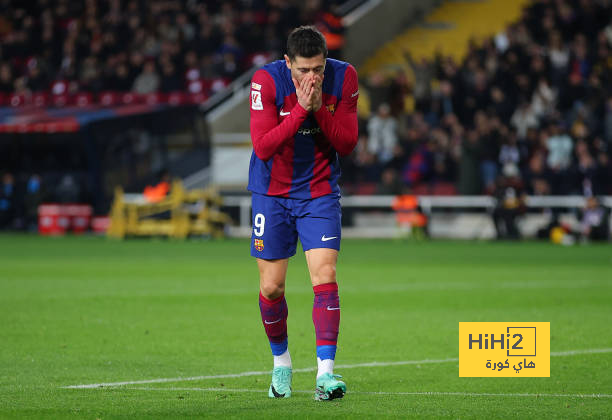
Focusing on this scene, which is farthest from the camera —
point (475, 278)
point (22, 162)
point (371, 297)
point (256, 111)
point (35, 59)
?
point (35, 59)

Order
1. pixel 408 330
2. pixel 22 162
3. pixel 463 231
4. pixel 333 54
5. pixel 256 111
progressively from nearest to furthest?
pixel 256 111 → pixel 408 330 → pixel 463 231 → pixel 333 54 → pixel 22 162

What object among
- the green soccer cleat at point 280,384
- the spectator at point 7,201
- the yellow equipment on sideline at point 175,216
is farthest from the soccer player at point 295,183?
the spectator at point 7,201

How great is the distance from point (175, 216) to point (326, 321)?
74.9 feet

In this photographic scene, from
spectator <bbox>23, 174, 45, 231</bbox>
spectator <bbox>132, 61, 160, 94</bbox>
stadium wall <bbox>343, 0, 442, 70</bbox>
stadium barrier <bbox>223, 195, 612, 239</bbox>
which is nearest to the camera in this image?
stadium barrier <bbox>223, 195, 612, 239</bbox>

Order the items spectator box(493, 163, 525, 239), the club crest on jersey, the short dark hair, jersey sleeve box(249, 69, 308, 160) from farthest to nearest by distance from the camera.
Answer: spectator box(493, 163, 525, 239) < the club crest on jersey < jersey sleeve box(249, 69, 308, 160) < the short dark hair

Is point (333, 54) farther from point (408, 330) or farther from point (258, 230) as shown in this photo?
point (258, 230)

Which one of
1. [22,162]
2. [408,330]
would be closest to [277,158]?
[408,330]

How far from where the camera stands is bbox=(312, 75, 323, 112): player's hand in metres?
6.77

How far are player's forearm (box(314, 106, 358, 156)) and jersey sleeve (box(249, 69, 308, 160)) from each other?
0.57ft

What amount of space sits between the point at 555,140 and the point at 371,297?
47.9ft

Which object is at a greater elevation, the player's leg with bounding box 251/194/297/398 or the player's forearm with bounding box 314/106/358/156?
the player's forearm with bounding box 314/106/358/156

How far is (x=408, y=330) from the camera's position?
10.8m

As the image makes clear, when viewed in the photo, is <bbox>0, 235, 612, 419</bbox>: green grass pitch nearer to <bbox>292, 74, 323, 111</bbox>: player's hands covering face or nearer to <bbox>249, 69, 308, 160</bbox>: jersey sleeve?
<bbox>249, 69, 308, 160</bbox>: jersey sleeve

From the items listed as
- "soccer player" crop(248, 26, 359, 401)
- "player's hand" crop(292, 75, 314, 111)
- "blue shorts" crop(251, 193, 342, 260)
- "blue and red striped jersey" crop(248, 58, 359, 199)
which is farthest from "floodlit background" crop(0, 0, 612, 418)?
"player's hand" crop(292, 75, 314, 111)
